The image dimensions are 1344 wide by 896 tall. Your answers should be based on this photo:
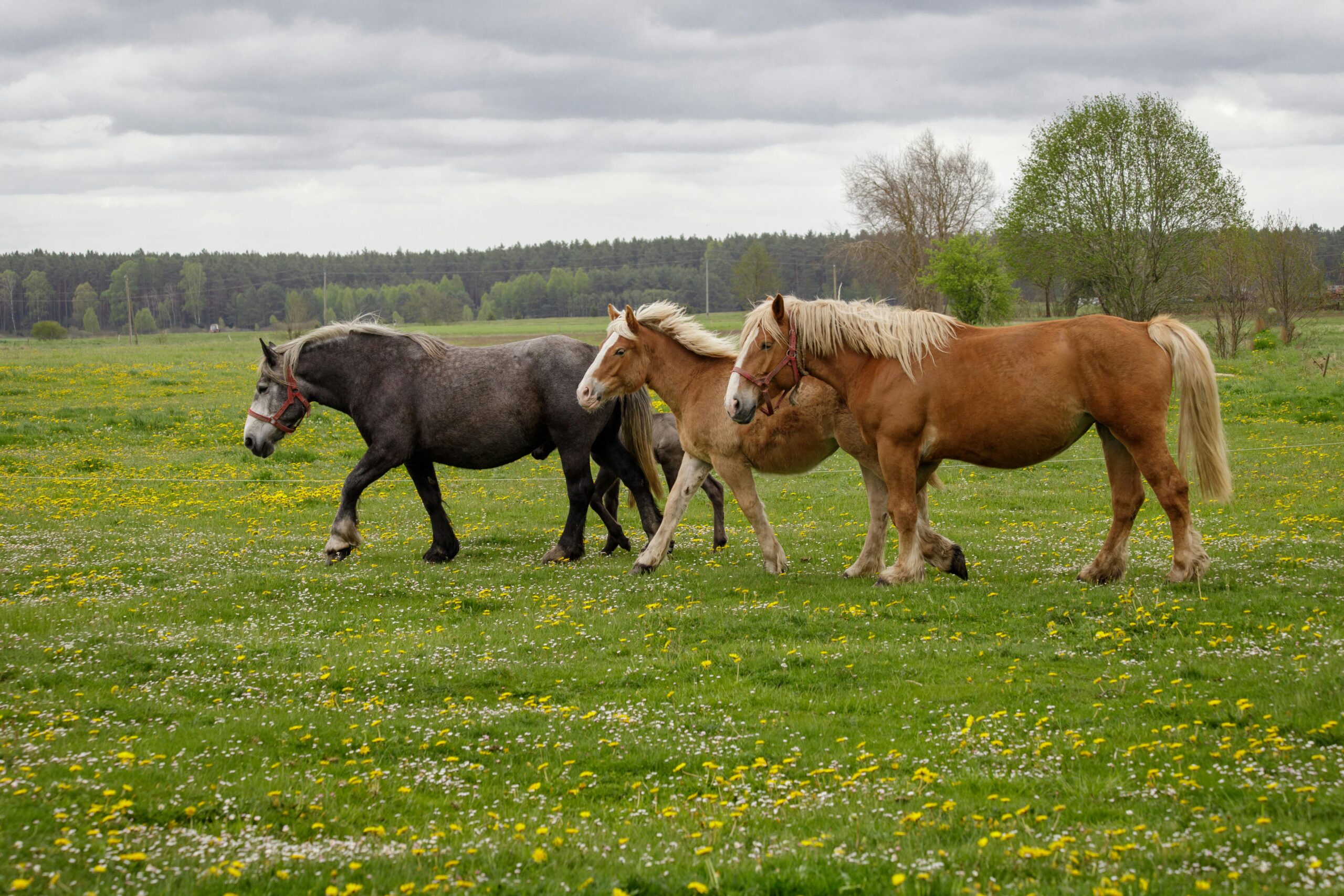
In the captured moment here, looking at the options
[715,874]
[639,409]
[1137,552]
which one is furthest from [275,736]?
[1137,552]

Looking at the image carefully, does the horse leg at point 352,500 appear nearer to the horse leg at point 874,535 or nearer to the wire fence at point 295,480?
the horse leg at point 874,535

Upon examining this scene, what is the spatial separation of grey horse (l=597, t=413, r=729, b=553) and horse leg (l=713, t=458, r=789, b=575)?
2453 millimetres

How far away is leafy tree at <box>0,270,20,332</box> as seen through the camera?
131250mm

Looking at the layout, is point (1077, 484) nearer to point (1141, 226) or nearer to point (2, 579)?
point (2, 579)

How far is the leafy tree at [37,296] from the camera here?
13125 centimetres

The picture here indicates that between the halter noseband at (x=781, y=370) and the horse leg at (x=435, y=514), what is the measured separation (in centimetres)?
466

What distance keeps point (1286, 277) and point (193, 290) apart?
402ft

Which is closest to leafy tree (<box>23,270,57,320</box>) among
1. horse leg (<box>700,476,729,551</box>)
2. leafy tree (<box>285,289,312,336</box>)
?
leafy tree (<box>285,289,312,336</box>)

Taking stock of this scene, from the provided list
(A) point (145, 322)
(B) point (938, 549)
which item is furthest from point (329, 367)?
(A) point (145, 322)

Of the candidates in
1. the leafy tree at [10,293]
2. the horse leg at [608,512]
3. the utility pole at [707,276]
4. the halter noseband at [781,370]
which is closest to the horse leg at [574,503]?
the horse leg at [608,512]

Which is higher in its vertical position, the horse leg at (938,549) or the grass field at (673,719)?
the horse leg at (938,549)

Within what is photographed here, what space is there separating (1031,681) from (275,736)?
16.1ft

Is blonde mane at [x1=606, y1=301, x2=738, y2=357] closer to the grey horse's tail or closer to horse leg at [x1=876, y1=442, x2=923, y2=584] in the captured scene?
the grey horse's tail

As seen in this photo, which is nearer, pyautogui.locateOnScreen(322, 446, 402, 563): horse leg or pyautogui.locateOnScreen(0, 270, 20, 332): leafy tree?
pyautogui.locateOnScreen(322, 446, 402, 563): horse leg
